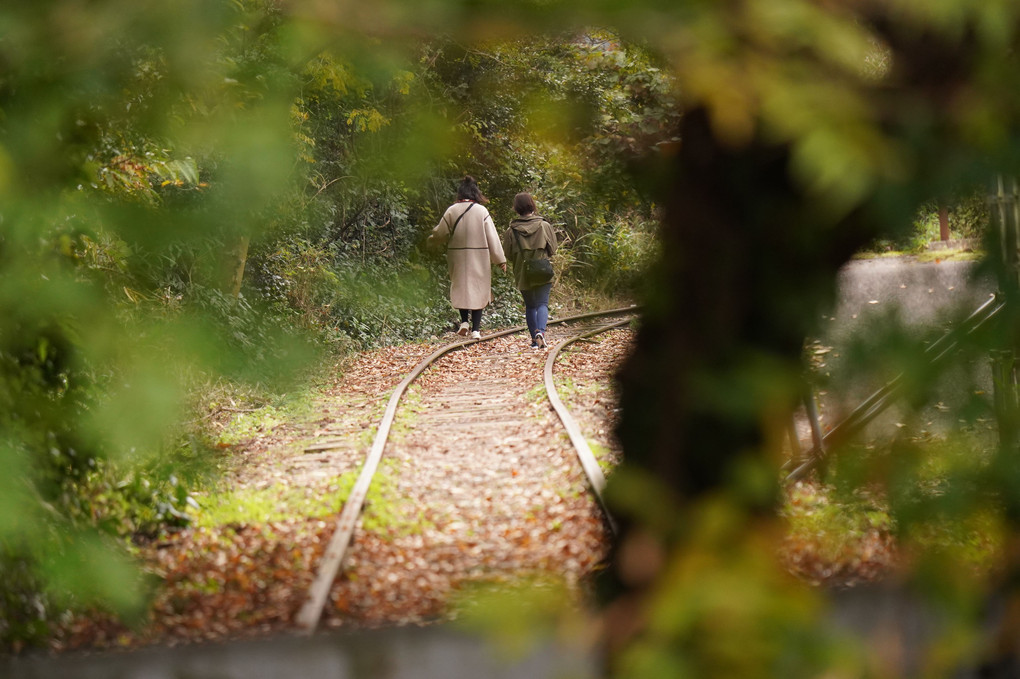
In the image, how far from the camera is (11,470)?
1.33m

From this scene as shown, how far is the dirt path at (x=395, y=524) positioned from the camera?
566cm

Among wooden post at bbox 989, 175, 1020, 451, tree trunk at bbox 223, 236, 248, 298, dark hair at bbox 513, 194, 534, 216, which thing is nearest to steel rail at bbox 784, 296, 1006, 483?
wooden post at bbox 989, 175, 1020, 451

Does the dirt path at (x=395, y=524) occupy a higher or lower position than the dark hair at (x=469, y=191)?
lower

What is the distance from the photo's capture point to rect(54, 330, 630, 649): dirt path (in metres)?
5.66

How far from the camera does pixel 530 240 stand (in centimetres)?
1502

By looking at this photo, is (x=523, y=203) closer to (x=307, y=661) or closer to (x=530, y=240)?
(x=530, y=240)

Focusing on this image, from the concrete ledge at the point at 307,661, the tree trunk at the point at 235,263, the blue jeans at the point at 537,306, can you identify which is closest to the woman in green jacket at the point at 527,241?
the blue jeans at the point at 537,306

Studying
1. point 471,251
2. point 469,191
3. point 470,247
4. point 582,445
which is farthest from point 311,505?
point 471,251

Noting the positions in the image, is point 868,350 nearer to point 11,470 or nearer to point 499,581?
point 499,581

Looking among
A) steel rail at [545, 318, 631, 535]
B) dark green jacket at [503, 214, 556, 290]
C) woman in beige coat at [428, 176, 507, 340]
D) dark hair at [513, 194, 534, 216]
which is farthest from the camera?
woman in beige coat at [428, 176, 507, 340]

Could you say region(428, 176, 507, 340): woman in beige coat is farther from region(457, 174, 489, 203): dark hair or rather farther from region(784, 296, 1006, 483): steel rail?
region(784, 296, 1006, 483): steel rail

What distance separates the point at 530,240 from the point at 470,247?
184cm

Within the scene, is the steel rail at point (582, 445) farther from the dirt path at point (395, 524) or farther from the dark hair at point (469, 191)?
the dark hair at point (469, 191)

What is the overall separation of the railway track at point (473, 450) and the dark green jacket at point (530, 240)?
150 centimetres
